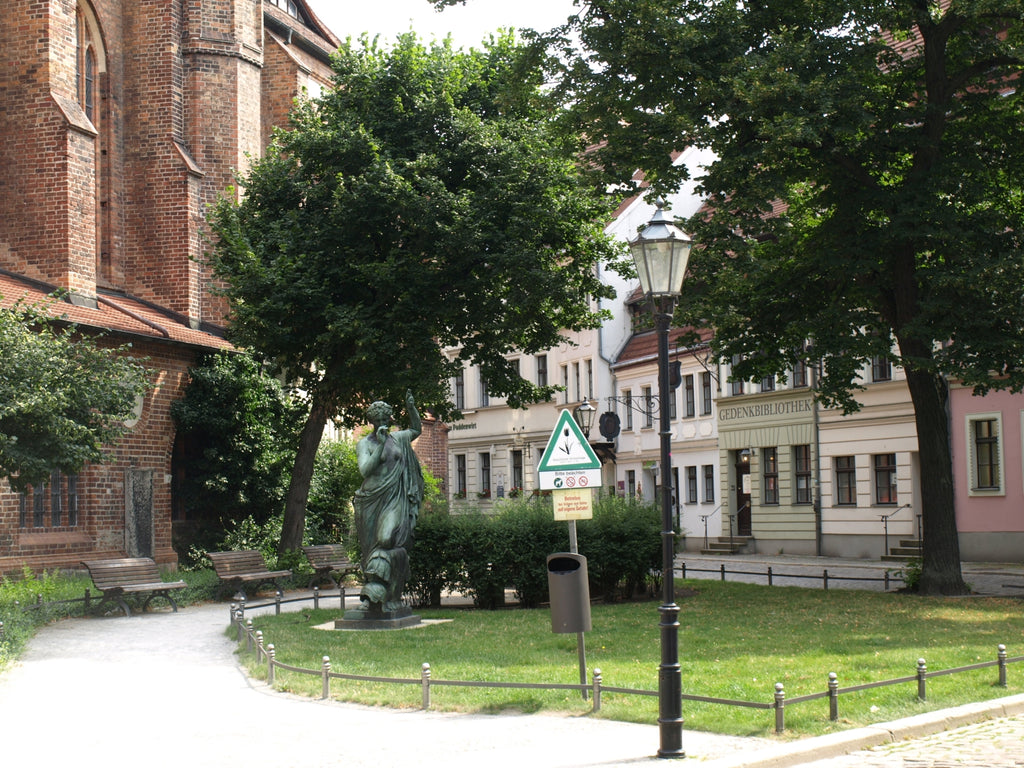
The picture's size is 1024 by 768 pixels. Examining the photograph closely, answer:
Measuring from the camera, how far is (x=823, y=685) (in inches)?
411

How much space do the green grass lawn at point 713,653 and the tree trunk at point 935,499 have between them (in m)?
0.82

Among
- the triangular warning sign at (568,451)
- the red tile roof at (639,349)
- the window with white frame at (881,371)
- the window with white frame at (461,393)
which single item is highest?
the red tile roof at (639,349)

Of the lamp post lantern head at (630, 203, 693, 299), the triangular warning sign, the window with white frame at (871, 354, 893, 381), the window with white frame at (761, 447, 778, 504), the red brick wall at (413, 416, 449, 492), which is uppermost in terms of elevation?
the window with white frame at (871, 354, 893, 381)

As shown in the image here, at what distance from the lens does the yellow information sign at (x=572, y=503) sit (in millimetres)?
10586

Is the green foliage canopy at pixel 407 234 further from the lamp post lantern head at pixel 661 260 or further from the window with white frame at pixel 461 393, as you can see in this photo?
the window with white frame at pixel 461 393

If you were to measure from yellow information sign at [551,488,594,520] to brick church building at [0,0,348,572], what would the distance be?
15789 mm

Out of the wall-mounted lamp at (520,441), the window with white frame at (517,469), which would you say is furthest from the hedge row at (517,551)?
the window with white frame at (517,469)

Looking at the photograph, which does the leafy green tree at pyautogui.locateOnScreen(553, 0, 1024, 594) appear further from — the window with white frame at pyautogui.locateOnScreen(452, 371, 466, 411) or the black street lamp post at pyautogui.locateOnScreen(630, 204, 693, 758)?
the window with white frame at pyautogui.locateOnScreen(452, 371, 466, 411)

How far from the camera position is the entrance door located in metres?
38.5

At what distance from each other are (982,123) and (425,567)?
39.0 feet

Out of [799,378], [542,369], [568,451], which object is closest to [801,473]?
[799,378]

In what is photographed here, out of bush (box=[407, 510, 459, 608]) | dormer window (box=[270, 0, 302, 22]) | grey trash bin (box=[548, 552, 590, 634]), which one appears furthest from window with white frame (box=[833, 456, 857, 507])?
grey trash bin (box=[548, 552, 590, 634])

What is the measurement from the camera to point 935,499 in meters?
19.4

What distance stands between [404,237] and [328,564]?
7.14 m
